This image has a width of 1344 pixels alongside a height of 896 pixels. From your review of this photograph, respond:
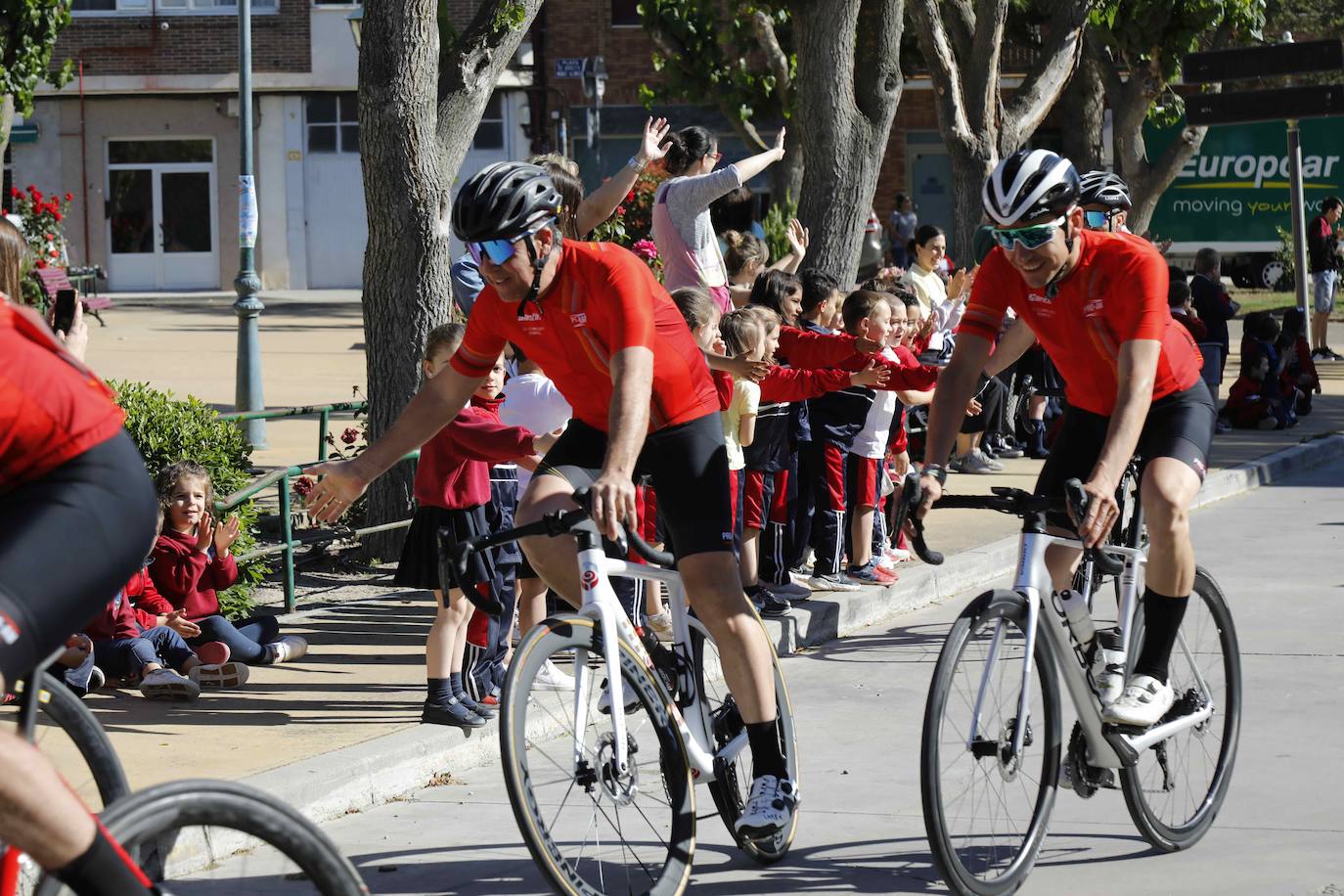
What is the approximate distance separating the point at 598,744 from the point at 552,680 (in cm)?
23

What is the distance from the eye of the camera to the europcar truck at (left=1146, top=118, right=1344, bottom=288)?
33.7m

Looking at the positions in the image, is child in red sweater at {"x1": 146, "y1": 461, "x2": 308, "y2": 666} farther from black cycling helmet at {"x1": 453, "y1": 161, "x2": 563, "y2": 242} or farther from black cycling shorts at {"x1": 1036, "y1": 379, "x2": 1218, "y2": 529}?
black cycling shorts at {"x1": 1036, "y1": 379, "x2": 1218, "y2": 529}

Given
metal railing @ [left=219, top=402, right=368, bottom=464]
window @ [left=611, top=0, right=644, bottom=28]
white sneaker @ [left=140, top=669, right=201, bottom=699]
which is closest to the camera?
white sneaker @ [left=140, top=669, right=201, bottom=699]

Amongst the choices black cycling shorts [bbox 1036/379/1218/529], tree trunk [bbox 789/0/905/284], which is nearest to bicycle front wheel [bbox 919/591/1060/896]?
black cycling shorts [bbox 1036/379/1218/529]

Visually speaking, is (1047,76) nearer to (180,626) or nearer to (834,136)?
(834,136)

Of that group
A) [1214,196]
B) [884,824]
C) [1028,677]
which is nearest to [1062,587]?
[1028,677]

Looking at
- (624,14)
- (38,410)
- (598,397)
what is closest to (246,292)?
(598,397)

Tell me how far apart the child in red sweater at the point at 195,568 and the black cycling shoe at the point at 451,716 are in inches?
47.0

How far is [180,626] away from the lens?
7.02 m

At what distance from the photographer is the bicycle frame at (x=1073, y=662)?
4613 millimetres

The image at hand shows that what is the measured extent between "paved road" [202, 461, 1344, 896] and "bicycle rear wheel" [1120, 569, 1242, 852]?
9 centimetres

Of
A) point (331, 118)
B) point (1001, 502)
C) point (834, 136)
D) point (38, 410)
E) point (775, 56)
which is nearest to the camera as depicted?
point (38, 410)

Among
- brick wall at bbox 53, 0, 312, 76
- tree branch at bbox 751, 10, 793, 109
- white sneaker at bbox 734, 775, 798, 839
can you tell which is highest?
brick wall at bbox 53, 0, 312, 76

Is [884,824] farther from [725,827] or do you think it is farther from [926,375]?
[926,375]
